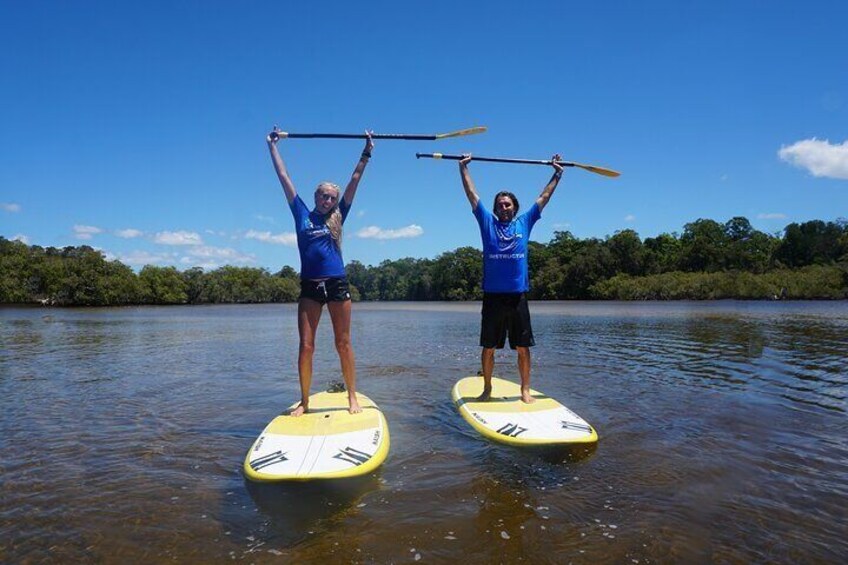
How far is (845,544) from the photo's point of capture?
3.63 m

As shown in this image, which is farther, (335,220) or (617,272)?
(617,272)

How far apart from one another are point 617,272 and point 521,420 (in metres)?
110

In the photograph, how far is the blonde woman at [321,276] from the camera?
644cm

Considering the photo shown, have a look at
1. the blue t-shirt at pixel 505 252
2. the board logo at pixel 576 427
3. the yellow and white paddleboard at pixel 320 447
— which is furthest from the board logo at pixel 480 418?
the blue t-shirt at pixel 505 252

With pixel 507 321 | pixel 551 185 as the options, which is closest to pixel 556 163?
pixel 551 185

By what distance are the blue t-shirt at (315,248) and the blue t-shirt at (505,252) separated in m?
2.15

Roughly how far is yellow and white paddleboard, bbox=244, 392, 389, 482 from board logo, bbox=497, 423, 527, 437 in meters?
1.39

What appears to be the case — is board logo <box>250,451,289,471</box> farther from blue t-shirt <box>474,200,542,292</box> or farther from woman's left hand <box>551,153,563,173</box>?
woman's left hand <box>551,153,563,173</box>

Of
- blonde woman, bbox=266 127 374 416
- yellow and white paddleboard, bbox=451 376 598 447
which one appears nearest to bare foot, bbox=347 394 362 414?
blonde woman, bbox=266 127 374 416

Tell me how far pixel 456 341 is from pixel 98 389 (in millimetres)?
12944

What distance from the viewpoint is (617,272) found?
108 meters

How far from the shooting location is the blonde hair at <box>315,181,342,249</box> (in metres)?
6.58

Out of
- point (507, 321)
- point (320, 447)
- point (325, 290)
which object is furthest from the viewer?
point (507, 321)

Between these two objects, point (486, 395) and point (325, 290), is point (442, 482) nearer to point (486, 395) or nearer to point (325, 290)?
point (486, 395)
